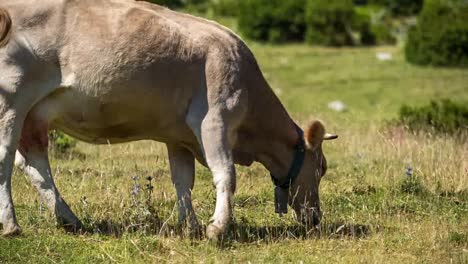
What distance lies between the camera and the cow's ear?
10.2 m

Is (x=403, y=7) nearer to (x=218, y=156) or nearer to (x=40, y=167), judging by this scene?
(x=218, y=156)

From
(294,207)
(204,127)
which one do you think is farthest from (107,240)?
(294,207)

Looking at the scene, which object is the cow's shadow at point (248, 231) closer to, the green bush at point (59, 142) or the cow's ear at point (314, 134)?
the cow's ear at point (314, 134)

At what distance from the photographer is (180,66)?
9492 mm

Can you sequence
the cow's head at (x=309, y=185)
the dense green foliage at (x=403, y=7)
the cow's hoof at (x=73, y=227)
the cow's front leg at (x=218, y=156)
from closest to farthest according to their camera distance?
the cow's front leg at (x=218, y=156)
the cow's hoof at (x=73, y=227)
the cow's head at (x=309, y=185)
the dense green foliage at (x=403, y=7)

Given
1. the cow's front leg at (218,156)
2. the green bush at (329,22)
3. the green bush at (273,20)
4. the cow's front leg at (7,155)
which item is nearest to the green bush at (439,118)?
the cow's front leg at (218,156)

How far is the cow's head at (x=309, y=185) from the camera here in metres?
10.3

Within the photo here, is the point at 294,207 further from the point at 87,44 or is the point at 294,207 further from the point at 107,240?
the point at 87,44

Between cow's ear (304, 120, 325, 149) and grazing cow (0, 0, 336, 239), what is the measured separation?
51 millimetres

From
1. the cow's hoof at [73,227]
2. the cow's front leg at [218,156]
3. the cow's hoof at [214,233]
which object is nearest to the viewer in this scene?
the cow's hoof at [214,233]

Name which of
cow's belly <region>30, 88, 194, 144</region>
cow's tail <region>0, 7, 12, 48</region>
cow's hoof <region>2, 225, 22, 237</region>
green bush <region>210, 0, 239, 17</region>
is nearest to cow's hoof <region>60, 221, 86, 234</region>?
cow's hoof <region>2, 225, 22, 237</region>

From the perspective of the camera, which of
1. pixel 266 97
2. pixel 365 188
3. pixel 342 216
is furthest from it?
pixel 365 188

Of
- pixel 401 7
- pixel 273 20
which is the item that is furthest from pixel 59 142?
pixel 401 7

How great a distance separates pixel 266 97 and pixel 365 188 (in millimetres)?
2878
